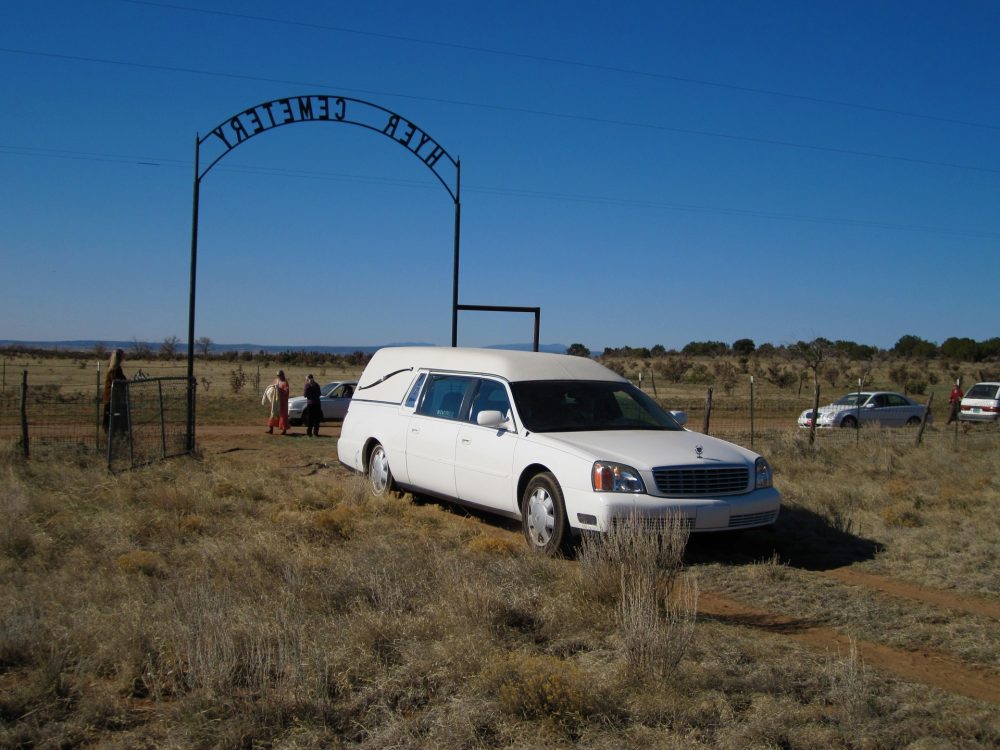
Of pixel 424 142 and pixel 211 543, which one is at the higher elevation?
pixel 424 142

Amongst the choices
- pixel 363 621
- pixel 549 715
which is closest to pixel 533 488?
pixel 363 621

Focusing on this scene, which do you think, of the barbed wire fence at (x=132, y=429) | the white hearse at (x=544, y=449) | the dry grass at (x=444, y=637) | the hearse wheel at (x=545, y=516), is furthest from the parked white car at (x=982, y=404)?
the hearse wheel at (x=545, y=516)

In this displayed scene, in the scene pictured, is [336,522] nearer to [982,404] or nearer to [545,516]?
[545,516]

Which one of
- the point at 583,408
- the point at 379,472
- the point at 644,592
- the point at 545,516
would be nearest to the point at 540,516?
the point at 545,516

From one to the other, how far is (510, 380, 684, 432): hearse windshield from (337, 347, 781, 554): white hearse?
0.04 ft

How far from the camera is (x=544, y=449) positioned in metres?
8.40

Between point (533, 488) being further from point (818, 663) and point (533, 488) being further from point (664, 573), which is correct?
point (818, 663)

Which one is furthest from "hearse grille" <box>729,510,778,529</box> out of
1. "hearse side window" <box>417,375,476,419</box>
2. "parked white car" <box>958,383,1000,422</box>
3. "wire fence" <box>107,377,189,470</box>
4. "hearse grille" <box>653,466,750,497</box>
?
"parked white car" <box>958,383,1000,422</box>

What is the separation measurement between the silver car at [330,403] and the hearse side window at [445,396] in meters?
15.3

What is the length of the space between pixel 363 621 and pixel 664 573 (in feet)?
6.84

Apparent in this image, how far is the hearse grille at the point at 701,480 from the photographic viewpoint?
7836 mm

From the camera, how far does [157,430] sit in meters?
14.1

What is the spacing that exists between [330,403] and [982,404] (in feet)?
66.5

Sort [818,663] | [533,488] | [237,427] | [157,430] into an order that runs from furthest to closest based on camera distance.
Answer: [237,427]
[157,430]
[533,488]
[818,663]
